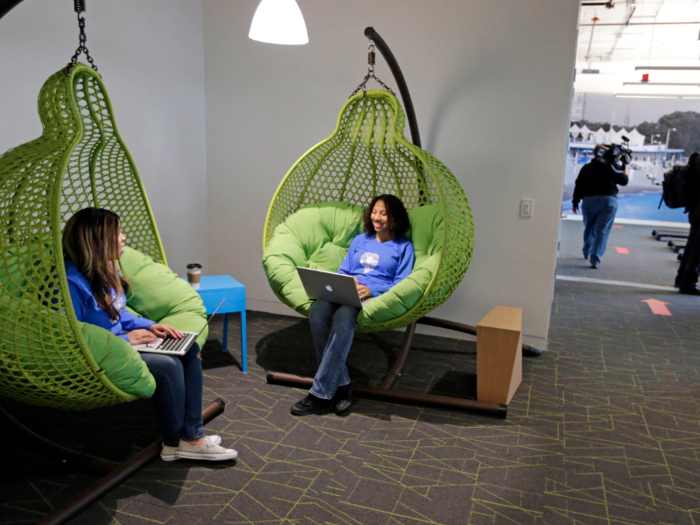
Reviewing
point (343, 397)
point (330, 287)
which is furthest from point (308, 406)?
point (330, 287)

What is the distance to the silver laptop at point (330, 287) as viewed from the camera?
302cm

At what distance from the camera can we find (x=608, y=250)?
7.73m

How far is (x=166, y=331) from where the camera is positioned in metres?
2.54

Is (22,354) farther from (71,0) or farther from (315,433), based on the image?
(71,0)

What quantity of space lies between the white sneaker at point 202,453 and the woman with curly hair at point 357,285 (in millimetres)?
554

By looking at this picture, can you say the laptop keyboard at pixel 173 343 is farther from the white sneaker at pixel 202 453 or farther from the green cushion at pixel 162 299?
the white sneaker at pixel 202 453

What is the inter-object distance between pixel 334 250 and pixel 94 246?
181 centimetres

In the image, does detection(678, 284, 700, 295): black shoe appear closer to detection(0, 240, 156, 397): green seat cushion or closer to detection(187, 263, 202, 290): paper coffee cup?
detection(187, 263, 202, 290): paper coffee cup

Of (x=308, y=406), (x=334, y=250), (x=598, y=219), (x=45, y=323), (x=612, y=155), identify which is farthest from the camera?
(x=598, y=219)

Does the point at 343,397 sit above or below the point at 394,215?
below

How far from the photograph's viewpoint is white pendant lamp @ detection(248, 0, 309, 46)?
3.09 m

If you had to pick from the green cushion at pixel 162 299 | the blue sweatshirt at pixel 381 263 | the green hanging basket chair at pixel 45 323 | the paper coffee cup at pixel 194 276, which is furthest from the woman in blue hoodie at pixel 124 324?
the blue sweatshirt at pixel 381 263

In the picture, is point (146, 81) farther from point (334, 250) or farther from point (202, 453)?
point (202, 453)

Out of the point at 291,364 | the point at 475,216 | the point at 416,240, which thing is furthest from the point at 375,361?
the point at 475,216
